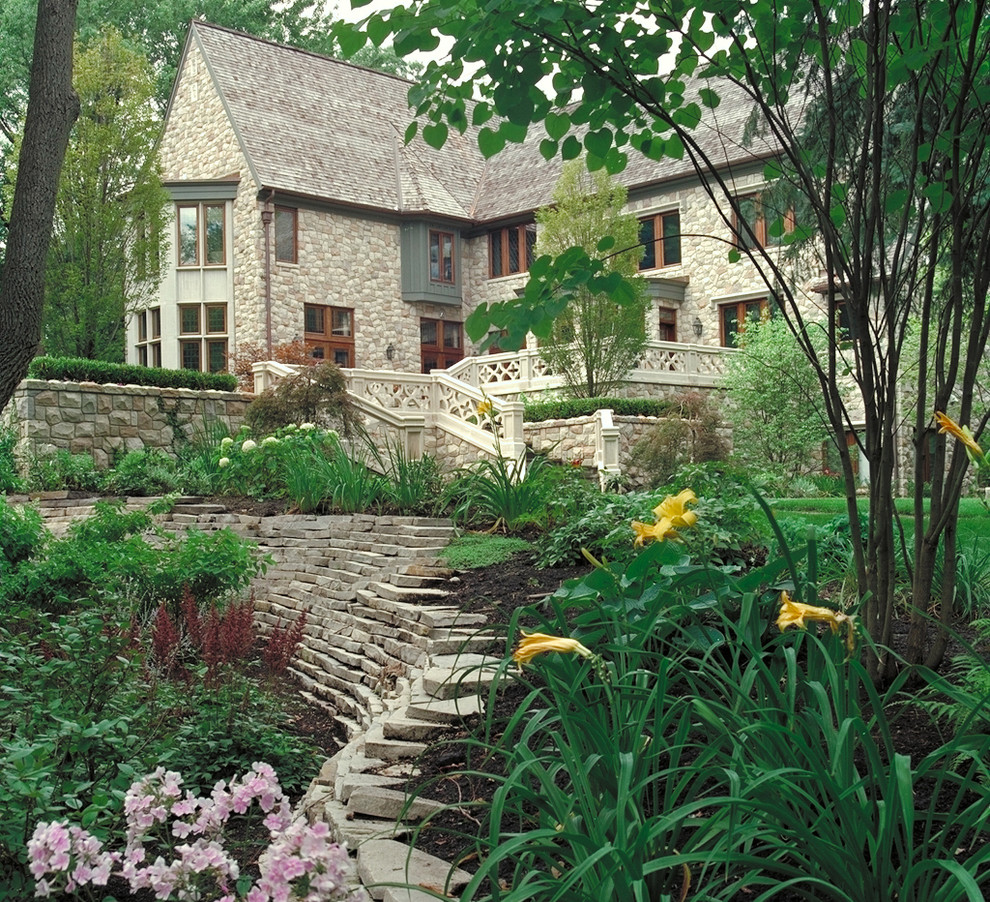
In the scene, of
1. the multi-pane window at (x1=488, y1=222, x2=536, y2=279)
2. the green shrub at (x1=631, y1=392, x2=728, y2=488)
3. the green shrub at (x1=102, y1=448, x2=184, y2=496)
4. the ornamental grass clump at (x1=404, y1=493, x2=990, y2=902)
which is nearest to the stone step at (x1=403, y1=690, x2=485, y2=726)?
the ornamental grass clump at (x1=404, y1=493, x2=990, y2=902)

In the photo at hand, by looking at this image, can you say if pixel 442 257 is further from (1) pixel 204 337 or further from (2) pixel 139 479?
(2) pixel 139 479

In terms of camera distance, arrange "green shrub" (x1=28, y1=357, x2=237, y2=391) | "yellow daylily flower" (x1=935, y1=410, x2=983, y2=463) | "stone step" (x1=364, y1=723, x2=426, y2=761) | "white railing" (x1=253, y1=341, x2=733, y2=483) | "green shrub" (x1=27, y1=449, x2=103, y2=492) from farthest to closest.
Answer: "white railing" (x1=253, y1=341, x2=733, y2=483), "green shrub" (x1=28, y1=357, x2=237, y2=391), "green shrub" (x1=27, y1=449, x2=103, y2=492), "stone step" (x1=364, y1=723, x2=426, y2=761), "yellow daylily flower" (x1=935, y1=410, x2=983, y2=463)

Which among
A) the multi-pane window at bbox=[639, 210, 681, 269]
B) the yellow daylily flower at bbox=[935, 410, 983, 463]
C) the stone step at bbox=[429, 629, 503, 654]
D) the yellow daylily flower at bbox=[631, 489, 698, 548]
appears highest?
the multi-pane window at bbox=[639, 210, 681, 269]

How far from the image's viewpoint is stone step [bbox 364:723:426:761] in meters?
4.02

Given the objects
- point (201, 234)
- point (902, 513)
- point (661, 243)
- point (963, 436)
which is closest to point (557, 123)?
point (963, 436)

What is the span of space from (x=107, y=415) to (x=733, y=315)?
14.7 meters

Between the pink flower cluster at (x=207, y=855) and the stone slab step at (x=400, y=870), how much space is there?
1.21 ft

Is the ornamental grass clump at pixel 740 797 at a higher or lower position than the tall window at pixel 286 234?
lower

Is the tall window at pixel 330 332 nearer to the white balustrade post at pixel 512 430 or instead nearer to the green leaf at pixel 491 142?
the white balustrade post at pixel 512 430

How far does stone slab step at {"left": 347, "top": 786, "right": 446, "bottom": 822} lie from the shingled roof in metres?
21.9

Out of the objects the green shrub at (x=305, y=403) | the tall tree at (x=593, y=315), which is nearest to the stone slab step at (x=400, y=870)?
the green shrub at (x=305, y=403)

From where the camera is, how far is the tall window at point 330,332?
999 inches

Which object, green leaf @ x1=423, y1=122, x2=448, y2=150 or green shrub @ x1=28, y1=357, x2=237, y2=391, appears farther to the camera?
green shrub @ x1=28, y1=357, x2=237, y2=391

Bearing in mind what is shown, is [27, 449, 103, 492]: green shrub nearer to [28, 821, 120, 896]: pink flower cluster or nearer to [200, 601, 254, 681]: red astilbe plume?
[200, 601, 254, 681]: red astilbe plume
